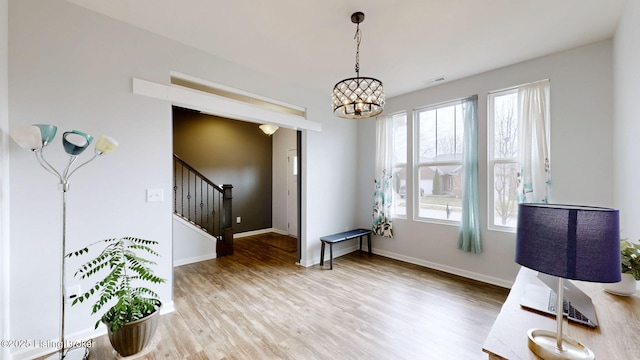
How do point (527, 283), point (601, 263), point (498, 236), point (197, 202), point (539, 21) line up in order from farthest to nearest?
1. point (197, 202)
2. point (498, 236)
3. point (539, 21)
4. point (527, 283)
5. point (601, 263)

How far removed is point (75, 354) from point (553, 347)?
3056 mm

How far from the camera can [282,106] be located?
12.6 ft

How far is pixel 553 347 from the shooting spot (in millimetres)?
950

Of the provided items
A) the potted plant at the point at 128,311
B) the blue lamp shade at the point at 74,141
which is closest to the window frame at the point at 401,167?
the potted plant at the point at 128,311

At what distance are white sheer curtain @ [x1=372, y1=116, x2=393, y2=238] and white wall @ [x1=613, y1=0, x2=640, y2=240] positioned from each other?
265 centimetres

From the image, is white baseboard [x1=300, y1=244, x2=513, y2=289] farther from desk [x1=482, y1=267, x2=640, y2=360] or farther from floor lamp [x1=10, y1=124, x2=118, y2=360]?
floor lamp [x1=10, y1=124, x2=118, y2=360]

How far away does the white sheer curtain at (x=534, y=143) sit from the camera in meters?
3.01

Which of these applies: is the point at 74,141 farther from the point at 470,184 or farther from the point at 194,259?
the point at 470,184

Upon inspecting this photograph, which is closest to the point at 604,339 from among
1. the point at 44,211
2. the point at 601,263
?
the point at 601,263

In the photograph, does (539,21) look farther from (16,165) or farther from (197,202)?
(197,202)

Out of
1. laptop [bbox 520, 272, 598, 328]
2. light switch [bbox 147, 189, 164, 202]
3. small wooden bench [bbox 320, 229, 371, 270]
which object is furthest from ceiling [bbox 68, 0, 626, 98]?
small wooden bench [bbox 320, 229, 371, 270]

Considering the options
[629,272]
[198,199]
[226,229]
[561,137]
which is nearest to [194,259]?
[226,229]

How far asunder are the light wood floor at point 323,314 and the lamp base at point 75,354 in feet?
Result: 0.31

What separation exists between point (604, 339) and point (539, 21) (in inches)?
107
